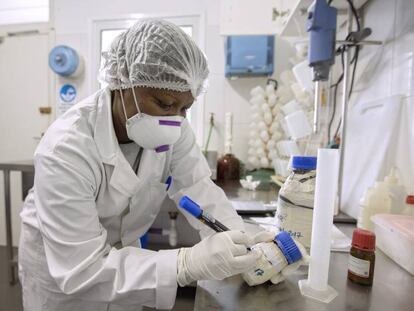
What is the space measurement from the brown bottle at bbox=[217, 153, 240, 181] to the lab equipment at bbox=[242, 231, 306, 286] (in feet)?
4.15

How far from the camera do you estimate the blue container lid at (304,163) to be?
2.10 ft

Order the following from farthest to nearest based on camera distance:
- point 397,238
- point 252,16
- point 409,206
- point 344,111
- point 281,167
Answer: point 252,16 < point 281,167 < point 344,111 < point 409,206 < point 397,238

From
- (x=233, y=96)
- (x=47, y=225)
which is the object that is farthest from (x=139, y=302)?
(x=233, y=96)

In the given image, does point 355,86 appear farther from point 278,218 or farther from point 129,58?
point 129,58

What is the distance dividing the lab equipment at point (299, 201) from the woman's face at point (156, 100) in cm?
34

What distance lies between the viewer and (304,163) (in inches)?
25.5

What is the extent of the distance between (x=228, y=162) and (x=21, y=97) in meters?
1.93

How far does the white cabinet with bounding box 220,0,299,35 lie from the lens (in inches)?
63.6

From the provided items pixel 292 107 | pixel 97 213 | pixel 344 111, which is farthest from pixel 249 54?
pixel 97 213

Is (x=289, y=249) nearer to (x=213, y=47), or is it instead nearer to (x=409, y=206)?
(x=409, y=206)

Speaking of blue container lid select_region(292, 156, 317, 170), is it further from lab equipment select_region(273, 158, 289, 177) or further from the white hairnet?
lab equipment select_region(273, 158, 289, 177)

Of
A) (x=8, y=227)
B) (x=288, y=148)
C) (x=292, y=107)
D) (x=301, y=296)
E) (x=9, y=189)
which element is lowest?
(x=8, y=227)

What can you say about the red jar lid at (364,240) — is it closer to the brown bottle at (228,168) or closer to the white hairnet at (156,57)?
the white hairnet at (156,57)

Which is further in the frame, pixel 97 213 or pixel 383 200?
pixel 383 200
